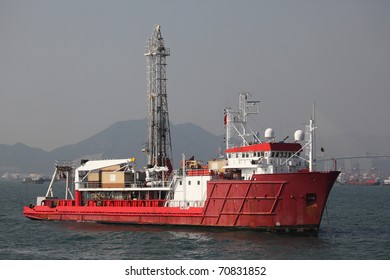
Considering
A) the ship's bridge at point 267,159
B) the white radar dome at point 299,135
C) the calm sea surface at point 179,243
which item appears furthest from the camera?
the white radar dome at point 299,135

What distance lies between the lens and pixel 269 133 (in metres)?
37.8

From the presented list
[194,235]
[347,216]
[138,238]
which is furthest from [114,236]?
[347,216]

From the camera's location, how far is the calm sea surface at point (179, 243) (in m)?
30.4

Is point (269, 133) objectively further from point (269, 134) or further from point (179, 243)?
point (179, 243)

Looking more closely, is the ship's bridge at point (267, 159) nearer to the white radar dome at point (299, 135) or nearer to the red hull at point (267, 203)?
the white radar dome at point (299, 135)

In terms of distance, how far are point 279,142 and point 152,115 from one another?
1270 centimetres

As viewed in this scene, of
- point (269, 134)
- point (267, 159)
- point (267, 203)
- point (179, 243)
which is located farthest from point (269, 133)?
point (179, 243)

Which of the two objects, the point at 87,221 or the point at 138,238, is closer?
the point at 138,238

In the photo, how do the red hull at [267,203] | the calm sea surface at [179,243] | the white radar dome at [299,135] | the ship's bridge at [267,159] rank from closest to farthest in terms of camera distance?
the calm sea surface at [179,243] → the red hull at [267,203] → the ship's bridge at [267,159] → the white radar dome at [299,135]

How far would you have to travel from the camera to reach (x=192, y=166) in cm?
4184

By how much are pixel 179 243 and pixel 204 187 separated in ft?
19.7

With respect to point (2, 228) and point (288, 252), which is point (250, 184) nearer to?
point (288, 252)

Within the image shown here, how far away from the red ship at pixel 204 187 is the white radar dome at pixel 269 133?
59 millimetres

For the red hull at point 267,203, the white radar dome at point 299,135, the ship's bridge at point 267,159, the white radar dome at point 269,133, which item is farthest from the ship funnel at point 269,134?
the red hull at point 267,203
